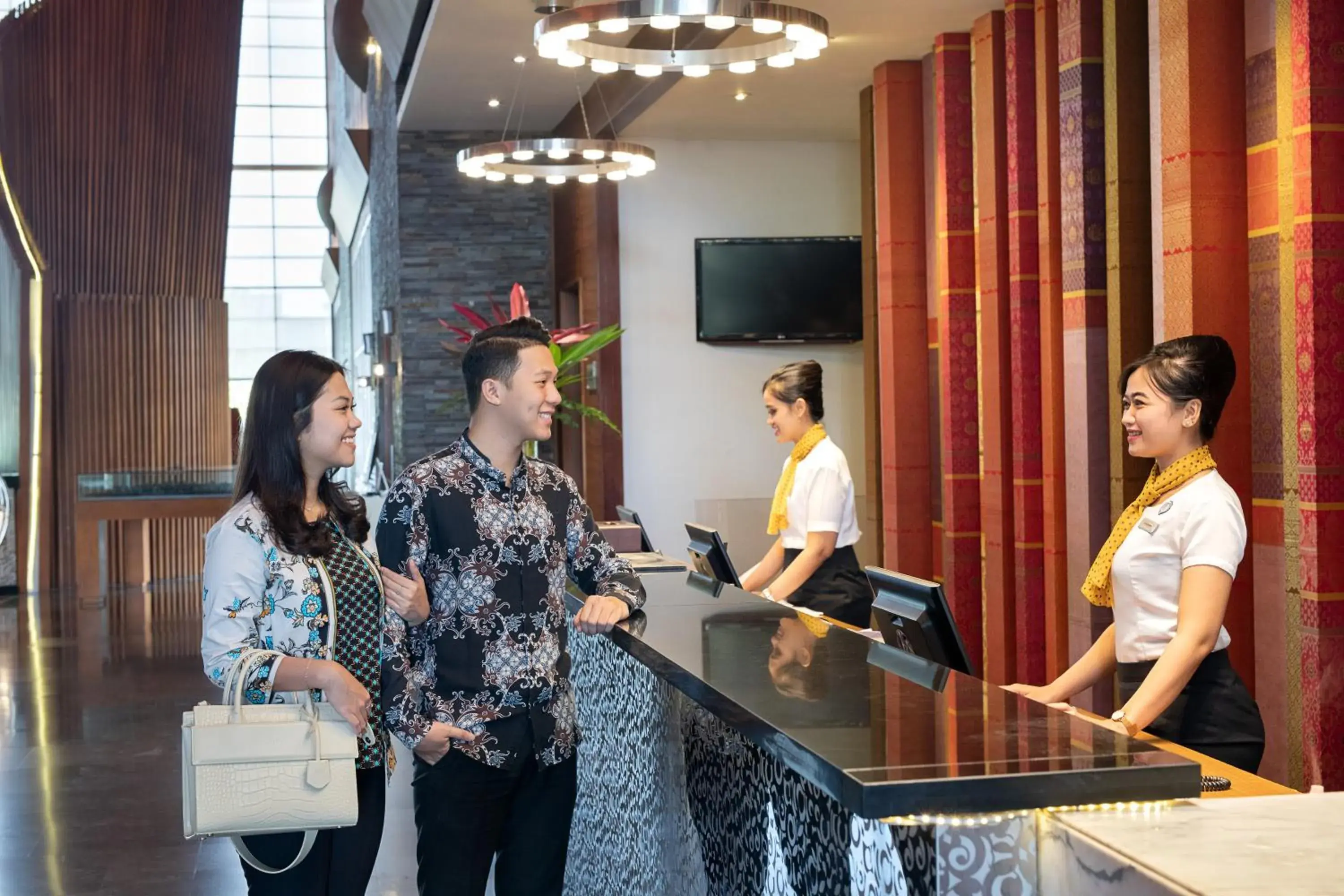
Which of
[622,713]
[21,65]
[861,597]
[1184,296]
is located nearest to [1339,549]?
[1184,296]

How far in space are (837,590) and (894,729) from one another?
2992 millimetres

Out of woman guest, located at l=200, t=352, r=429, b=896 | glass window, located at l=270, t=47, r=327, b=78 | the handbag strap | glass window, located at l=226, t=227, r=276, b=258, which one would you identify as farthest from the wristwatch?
glass window, located at l=270, t=47, r=327, b=78

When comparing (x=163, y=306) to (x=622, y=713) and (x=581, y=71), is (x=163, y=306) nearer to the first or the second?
(x=581, y=71)

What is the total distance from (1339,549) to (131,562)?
12686 millimetres

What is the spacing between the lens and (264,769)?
2404 millimetres

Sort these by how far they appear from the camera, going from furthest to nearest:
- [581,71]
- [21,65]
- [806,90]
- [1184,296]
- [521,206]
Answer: [21,65]
[521,206]
[581,71]
[806,90]
[1184,296]

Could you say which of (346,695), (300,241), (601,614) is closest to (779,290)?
(601,614)

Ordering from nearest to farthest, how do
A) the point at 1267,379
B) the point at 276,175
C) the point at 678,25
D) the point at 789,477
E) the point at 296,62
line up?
the point at 1267,379 → the point at 789,477 → the point at 678,25 → the point at 276,175 → the point at 296,62

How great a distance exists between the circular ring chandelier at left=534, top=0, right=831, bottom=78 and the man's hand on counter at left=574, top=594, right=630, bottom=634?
287 centimetres

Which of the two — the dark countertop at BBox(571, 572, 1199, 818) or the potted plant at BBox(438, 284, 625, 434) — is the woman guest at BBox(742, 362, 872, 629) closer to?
the dark countertop at BBox(571, 572, 1199, 818)

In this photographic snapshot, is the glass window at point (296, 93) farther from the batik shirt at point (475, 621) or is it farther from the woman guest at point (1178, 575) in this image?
the woman guest at point (1178, 575)

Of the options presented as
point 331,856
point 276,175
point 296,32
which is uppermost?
point 296,32

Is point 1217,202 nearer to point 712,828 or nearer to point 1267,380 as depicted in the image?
point 1267,380

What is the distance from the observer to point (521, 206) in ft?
38.4
